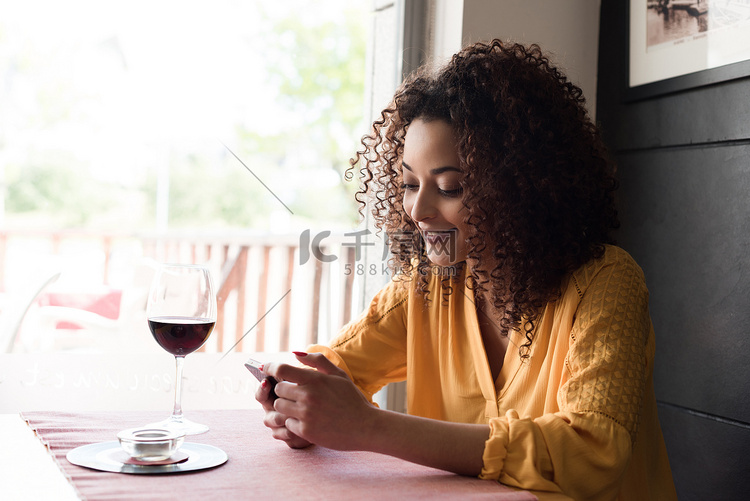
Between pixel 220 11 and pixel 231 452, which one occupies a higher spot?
pixel 220 11

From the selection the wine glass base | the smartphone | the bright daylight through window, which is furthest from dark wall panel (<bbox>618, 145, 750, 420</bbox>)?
the wine glass base

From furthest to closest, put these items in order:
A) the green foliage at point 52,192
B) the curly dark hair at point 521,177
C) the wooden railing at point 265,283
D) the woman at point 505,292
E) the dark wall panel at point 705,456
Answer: the green foliage at point 52,192 < the wooden railing at point 265,283 < the dark wall panel at point 705,456 < the curly dark hair at point 521,177 < the woman at point 505,292

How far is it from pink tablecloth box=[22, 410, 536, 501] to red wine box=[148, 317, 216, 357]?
13 centimetres

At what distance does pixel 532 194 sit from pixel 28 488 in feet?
2.86

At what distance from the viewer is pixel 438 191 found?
120 centimetres

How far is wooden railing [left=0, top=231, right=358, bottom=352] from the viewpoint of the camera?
6.73 feet

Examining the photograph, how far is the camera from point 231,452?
86 centimetres

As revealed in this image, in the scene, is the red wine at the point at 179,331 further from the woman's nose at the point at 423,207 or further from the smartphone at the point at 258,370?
the woman's nose at the point at 423,207

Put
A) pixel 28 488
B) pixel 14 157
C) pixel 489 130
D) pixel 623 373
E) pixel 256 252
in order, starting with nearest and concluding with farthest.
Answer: pixel 28 488, pixel 623 373, pixel 489 130, pixel 14 157, pixel 256 252

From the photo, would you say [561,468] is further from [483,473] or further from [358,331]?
[358,331]

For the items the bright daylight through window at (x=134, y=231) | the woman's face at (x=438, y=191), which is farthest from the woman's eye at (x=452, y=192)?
the bright daylight through window at (x=134, y=231)

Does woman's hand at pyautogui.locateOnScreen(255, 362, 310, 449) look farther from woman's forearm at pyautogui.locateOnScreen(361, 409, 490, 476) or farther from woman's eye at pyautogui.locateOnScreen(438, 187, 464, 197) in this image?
woman's eye at pyautogui.locateOnScreen(438, 187, 464, 197)

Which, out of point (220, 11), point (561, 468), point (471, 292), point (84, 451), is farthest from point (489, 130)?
point (220, 11)

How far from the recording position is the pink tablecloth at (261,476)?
2.30 ft
